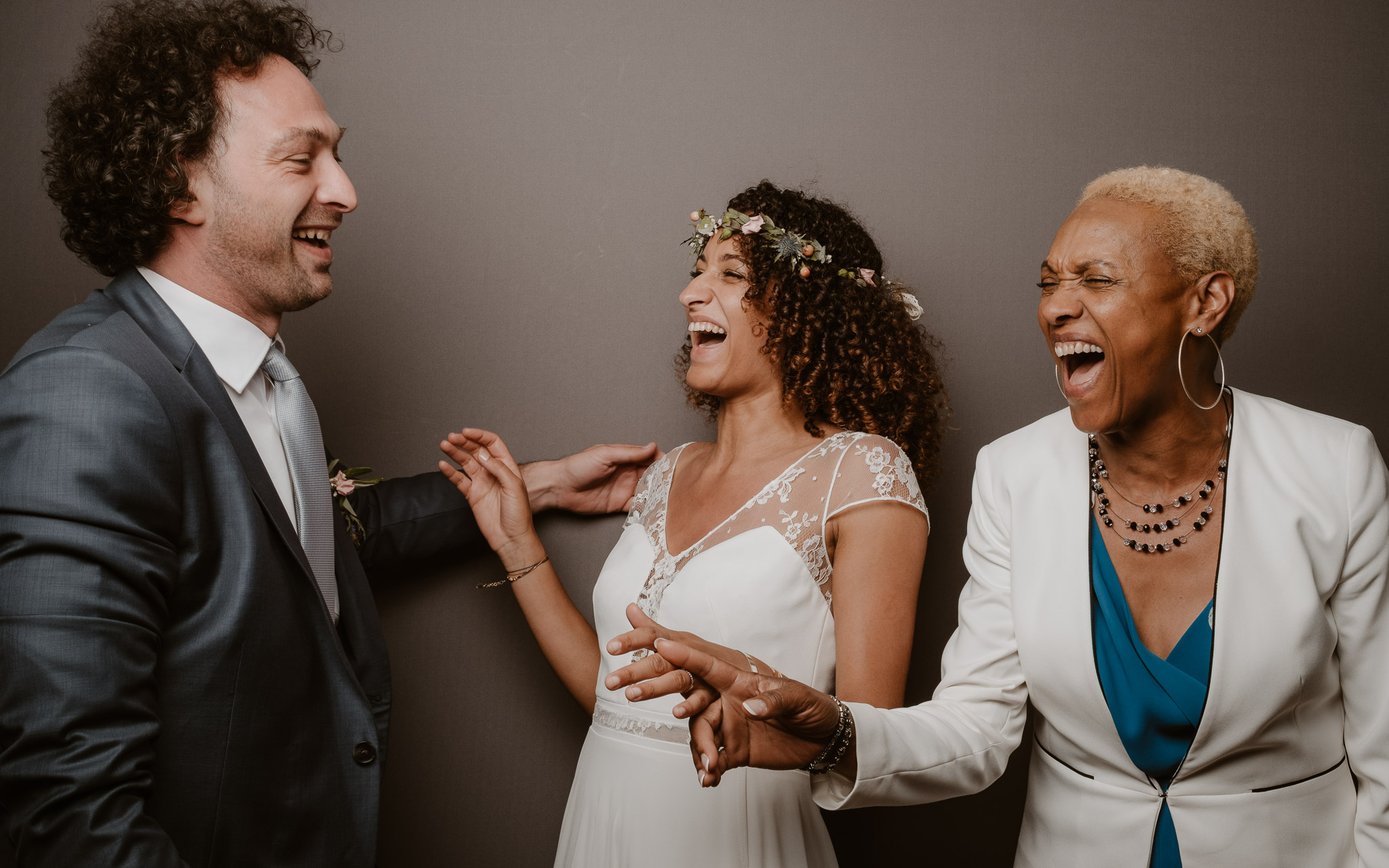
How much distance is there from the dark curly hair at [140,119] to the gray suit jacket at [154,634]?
133 millimetres

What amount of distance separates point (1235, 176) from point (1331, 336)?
1.56 ft

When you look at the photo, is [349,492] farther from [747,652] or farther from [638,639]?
[638,639]

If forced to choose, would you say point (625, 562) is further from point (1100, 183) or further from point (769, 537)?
point (1100, 183)

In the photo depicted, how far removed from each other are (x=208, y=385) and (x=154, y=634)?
40 cm

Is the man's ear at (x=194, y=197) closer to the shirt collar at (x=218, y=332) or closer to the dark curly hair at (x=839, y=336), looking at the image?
the shirt collar at (x=218, y=332)

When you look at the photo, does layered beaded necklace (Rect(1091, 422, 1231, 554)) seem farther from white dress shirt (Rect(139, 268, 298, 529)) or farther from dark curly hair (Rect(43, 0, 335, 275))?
dark curly hair (Rect(43, 0, 335, 275))

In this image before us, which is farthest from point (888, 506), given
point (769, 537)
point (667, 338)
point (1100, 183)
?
point (667, 338)

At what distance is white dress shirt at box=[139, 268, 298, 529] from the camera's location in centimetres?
160

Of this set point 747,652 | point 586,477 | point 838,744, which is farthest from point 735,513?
point 838,744

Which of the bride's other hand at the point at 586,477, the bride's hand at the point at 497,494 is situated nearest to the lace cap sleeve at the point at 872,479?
the bride's other hand at the point at 586,477

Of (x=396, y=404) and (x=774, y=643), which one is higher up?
(x=396, y=404)

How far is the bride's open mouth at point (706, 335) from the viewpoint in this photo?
6.88 feet

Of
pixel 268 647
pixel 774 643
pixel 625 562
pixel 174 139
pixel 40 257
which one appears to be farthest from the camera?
pixel 40 257

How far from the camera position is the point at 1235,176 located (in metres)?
2.47
